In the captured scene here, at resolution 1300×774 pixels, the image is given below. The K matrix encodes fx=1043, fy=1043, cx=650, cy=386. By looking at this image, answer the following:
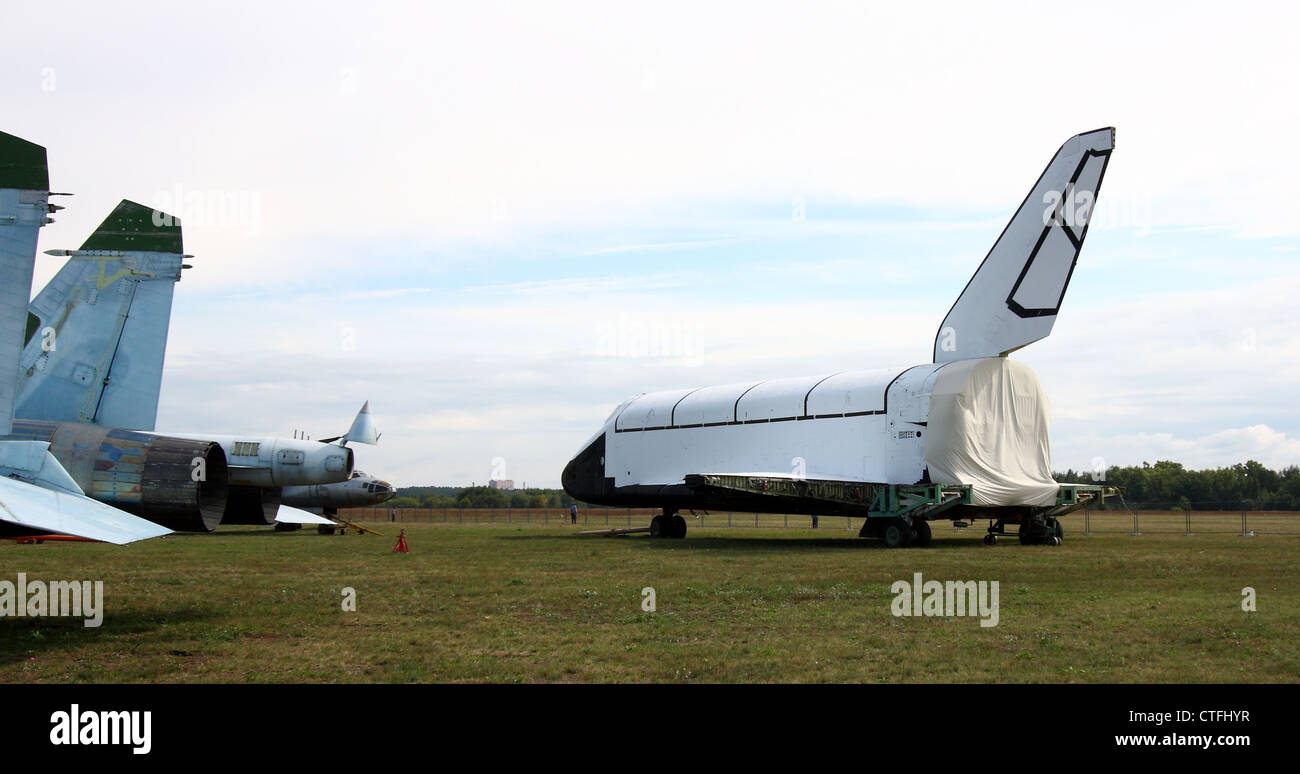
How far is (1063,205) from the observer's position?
2806 cm

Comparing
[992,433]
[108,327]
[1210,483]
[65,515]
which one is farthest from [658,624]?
[1210,483]

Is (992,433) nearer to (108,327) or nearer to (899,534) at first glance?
(899,534)

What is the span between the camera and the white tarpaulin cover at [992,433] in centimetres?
2838

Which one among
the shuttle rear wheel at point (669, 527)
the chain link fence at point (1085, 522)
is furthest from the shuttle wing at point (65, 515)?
the chain link fence at point (1085, 522)

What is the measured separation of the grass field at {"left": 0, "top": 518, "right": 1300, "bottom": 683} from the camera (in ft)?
33.5

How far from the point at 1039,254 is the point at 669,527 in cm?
1580

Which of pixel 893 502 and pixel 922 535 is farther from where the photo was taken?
pixel 922 535

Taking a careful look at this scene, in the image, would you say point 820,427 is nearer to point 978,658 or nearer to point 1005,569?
point 1005,569

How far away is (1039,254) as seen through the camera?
2808 cm

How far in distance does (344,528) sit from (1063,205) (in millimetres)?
34394

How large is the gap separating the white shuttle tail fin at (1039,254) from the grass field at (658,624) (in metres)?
6.88

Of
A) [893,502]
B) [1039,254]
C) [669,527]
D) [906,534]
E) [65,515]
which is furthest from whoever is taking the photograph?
[669,527]

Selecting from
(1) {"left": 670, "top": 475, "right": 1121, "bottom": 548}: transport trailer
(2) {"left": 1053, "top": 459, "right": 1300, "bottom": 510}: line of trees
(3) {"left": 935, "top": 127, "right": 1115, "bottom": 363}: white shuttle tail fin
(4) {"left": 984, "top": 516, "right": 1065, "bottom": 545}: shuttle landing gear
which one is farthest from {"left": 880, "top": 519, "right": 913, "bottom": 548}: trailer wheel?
(2) {"left": 1053, "top": 459, "right": 1300, "bottom": 510}: line of trees

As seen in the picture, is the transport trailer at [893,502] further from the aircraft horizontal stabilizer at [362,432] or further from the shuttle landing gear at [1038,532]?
the aircraft horizontal stabilizer at [362,432]
